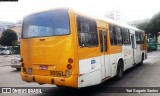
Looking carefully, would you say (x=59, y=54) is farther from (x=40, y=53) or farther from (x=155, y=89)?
(x=155, y=89)

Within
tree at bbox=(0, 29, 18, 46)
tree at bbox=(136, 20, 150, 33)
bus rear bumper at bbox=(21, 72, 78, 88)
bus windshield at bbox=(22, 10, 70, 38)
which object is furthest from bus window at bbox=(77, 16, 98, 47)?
tree at bbox=(0, 29, 18, 46)

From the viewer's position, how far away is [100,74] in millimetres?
7730

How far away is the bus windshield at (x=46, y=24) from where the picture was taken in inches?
265

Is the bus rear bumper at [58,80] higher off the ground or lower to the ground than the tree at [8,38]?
lower

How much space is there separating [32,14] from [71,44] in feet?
6.89

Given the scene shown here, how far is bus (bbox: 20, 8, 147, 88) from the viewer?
6492 millimetres

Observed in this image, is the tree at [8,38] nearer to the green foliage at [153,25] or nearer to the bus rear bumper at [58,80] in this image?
the green foliage at [153,25]

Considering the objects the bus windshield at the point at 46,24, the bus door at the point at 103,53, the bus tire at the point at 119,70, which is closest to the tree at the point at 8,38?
the bus tire at the point at 119,70

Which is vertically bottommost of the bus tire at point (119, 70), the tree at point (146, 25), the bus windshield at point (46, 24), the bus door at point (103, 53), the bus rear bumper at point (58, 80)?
the bus tire at point (119, 70)

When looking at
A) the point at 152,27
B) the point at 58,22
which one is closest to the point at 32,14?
the point at 58,22

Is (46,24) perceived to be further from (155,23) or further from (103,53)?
(155,23)

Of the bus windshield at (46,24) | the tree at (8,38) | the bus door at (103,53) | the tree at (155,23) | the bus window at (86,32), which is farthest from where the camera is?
the tree at (8,38)

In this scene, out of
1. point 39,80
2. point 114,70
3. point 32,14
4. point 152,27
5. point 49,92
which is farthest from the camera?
point 152,27

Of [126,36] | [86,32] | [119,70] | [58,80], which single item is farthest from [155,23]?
[58,80]
